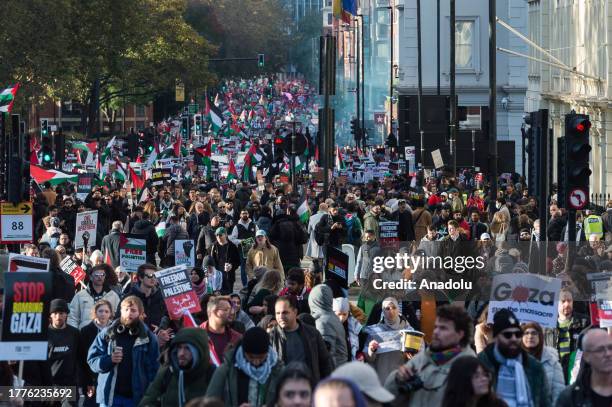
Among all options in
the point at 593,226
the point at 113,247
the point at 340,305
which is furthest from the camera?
the point at 593,226

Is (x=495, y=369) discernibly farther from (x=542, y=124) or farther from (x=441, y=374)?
(x=542, y=124)

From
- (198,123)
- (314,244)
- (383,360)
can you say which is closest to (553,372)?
(383,360)

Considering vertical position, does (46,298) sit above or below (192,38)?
below

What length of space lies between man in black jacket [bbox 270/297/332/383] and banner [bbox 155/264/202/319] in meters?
2.65

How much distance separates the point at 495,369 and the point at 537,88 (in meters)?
52.4

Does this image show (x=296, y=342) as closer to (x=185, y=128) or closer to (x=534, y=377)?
(x=534, y=377)

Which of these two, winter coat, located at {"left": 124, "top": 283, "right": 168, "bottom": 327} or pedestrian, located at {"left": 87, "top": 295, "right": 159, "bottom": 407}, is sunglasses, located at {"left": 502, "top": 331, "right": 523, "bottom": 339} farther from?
winter coat, located at {"left": 124, "top": 283, "right": 168, "bottom": 327}

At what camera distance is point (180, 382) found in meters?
10.4

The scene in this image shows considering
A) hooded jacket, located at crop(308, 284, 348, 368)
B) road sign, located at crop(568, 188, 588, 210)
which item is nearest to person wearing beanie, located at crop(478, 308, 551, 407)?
hooded jacket, located at crop(308, 284, 348, 368)

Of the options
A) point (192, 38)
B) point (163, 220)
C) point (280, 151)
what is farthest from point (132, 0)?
point (163, 220)

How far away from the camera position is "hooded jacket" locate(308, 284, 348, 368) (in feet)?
43.8

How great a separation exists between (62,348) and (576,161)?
7.21m

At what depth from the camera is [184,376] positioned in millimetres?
10422

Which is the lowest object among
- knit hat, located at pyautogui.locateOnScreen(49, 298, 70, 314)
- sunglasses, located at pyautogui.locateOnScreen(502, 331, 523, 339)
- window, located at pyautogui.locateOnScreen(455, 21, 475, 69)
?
knit hat, located at pyautogui.locateOnScreen(49, 298, 70, 314)
